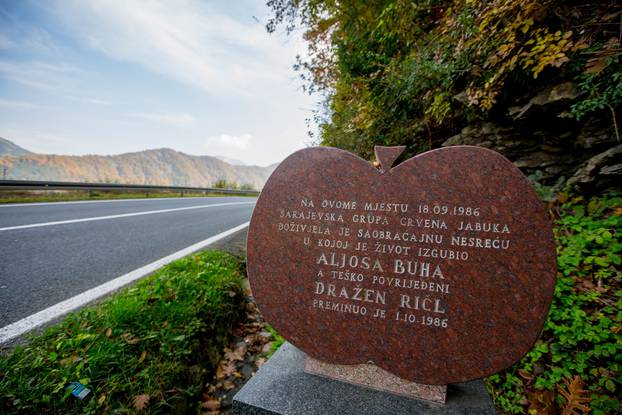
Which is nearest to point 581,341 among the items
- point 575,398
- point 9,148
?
point 575,398

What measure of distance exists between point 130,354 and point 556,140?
441 cm

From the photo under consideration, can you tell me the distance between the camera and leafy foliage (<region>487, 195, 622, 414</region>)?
159 centimetres

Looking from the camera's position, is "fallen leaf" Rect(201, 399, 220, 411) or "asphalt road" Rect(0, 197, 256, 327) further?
"asphalt road" Rect(0, 197, 256, 327)

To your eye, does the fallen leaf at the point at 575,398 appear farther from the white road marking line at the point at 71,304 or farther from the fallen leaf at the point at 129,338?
the white road marking line at the point at 71,304

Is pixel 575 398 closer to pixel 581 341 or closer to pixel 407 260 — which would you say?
pixel 581 341

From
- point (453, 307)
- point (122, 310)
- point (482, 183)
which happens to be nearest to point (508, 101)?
point (482, 183)

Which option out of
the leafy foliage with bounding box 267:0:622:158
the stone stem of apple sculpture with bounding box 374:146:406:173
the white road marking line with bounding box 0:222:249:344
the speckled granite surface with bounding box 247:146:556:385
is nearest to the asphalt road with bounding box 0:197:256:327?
the white road marking line with bounding box 0:222:249:344

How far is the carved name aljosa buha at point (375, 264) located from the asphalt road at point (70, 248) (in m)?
2.31


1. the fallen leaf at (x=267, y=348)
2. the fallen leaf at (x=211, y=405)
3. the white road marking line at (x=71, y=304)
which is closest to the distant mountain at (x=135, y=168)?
the white road marking line at (x=71, y=304)

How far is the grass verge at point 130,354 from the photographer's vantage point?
1.36 metres

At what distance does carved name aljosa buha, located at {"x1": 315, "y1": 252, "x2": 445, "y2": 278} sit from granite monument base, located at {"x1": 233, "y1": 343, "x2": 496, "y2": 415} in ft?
2.21

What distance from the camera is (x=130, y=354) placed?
5.46 feet

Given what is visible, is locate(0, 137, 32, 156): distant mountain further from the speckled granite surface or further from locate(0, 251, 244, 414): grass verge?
the speckled granite surface

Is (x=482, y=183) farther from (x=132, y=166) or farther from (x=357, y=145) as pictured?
(x=132, y=166)
